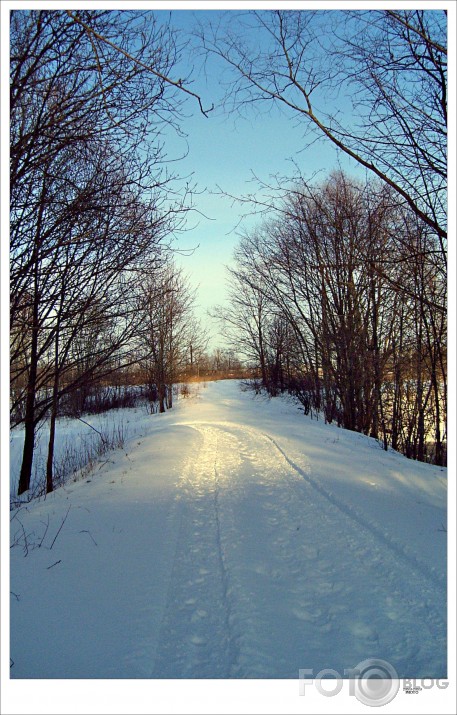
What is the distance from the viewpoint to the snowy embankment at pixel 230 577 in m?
1.93

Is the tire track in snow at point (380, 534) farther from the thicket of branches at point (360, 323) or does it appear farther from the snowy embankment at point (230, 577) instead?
the thicket of branches at point (360, 323)

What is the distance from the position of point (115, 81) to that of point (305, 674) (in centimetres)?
419

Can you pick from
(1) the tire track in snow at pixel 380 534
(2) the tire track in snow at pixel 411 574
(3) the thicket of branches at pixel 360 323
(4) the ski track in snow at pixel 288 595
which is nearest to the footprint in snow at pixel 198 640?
(4) the ski track in snow at pixel 288 595

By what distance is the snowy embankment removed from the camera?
6.33 feet

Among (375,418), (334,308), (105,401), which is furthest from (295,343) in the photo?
(105,401)

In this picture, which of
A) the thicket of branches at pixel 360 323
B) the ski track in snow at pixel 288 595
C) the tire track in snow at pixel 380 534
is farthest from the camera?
the thicket of branches at pixel 360 323

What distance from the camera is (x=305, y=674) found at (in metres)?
1.78

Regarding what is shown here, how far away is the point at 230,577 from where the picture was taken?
257cm

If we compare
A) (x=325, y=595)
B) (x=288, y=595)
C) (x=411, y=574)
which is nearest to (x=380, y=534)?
(x=411, y=574)

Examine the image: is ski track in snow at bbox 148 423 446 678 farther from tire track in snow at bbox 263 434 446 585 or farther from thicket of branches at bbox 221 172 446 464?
thicket of branches at bbox 221 172 446 464

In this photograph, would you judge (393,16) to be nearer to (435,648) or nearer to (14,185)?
(14,185)

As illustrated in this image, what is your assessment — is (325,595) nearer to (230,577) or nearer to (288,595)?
(288,595)

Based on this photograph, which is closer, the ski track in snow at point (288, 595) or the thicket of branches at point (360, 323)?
the ski track in snow at point (288, 595)

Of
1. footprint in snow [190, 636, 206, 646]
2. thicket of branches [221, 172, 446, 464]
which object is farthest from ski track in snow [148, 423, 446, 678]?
thicket of branches [221, 172, 446, 464]
